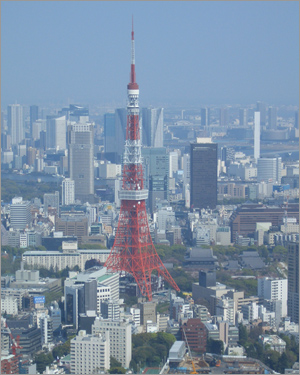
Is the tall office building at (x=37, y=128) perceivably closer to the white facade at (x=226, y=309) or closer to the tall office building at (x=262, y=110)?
the tall office building at (x=262, y=110)

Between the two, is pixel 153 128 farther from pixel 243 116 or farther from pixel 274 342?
pixel 274 342

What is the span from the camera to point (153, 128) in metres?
26.5

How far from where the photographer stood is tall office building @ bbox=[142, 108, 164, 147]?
2515 centimetres

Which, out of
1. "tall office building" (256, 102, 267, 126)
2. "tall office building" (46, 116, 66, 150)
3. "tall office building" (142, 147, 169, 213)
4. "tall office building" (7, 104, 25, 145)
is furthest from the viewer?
"tall office building" (46, 116, 66, 150)

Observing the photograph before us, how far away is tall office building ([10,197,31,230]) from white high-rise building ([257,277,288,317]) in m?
7.18

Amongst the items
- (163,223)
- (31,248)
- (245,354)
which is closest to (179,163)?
(163,223)

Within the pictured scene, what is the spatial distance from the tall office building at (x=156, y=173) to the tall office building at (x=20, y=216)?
250cm

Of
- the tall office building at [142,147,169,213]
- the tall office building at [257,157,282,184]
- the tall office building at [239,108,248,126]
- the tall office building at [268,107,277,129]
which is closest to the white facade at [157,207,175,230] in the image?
the tall office building at [142,147,169,213]

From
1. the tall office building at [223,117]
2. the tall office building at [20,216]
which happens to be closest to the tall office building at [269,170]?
the tall office building at [223,117]

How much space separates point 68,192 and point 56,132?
905 centimetres

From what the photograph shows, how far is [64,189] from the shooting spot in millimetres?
22188

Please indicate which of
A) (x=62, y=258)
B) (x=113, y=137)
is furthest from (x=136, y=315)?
(x=113, y=137)

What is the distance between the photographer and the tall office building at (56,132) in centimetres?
3035

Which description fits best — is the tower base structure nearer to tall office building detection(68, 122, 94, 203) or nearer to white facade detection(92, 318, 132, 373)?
white facade detection(92, 318, 132, 373)
